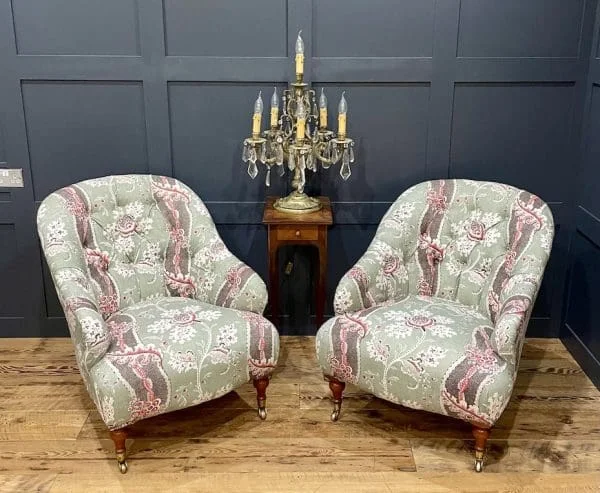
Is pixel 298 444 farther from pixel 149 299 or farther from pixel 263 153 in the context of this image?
pixel 263 153

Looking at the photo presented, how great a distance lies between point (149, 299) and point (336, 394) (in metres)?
0.87

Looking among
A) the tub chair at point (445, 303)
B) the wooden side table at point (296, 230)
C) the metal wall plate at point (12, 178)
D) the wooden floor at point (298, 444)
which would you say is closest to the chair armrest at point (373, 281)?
the tub chair at point (445, 303)

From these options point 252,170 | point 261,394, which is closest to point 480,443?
point 261,394

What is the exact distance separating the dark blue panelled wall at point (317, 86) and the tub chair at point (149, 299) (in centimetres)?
36

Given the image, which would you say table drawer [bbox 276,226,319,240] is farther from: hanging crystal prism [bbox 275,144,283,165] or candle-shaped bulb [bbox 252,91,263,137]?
candle-shaped bulb [bbox 252,91,263,137]

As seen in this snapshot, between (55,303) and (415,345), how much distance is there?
73.6 inches

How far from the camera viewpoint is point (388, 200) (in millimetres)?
3160

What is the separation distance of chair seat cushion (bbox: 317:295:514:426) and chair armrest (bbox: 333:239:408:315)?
0.05m

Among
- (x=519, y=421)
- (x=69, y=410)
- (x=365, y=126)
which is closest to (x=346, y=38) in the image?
(x=365, y=126)

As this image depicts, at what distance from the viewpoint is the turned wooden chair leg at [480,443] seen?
91.0 inches

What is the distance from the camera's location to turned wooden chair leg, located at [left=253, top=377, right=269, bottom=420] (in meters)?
2.60

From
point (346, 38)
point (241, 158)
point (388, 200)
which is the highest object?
point (346, 38)

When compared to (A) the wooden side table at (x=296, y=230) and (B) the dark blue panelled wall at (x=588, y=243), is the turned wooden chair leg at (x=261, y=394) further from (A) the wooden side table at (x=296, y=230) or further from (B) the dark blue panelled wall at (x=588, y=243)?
(B) the dark blue panelled wall at (x=588, y=243)

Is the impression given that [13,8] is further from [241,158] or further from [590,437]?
[590,437]
